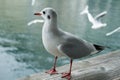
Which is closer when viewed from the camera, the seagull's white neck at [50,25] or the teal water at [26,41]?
the seagull's white neck at [50,25]

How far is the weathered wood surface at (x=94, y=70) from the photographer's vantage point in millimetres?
634

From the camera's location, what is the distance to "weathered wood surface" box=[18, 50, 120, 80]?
63 cm

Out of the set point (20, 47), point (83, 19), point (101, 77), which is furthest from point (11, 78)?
point (83, 19)

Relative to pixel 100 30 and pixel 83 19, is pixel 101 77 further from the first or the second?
pixel 83 19

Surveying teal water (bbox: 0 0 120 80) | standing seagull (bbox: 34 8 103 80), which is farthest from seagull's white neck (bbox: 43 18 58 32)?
teal water (bbox: 0 0 120 80)

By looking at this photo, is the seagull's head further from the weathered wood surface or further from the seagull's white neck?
the weathered wood surface

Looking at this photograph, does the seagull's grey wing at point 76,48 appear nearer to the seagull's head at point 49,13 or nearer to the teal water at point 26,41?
the seagull's head at point 49,13

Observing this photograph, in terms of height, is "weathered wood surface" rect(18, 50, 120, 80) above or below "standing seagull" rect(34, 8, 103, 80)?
below

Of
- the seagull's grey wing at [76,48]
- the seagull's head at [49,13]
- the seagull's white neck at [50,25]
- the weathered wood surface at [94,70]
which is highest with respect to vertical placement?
the seagull's head at [49,13]

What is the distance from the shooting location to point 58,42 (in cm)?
62

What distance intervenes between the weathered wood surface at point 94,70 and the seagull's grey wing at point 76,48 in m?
0.03

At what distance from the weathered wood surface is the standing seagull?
0.02 metres

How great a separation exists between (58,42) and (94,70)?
11 centimetres

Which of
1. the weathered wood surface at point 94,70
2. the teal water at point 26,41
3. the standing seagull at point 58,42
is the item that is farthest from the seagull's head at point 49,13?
the teal water at point 26,41
